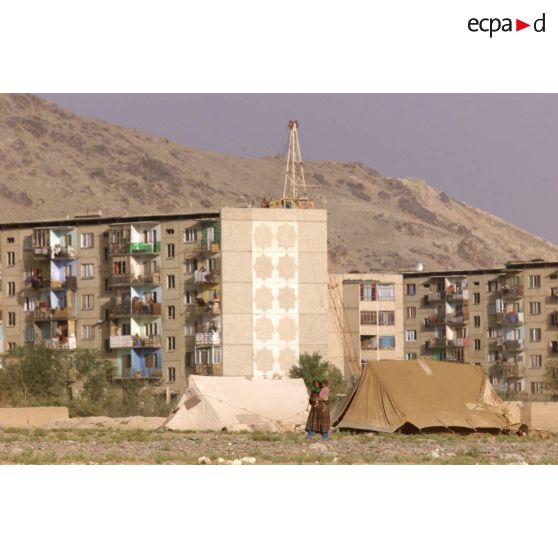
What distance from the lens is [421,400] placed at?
43469 mm

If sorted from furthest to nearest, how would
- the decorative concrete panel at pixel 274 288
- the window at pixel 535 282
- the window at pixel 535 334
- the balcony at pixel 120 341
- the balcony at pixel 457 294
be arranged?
the balcony at pixel 457 294
the window at pixel 535 334
the window at pixel 535 282
the balcony at pixel 120 341
the decorative concrete panel at pixel 274 288

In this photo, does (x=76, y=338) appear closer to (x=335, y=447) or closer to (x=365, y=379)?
(x=365, y=379)

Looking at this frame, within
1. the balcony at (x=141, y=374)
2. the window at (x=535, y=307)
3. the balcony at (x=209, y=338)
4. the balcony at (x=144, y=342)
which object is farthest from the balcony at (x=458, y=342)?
the balcony at (x=141, y=374)

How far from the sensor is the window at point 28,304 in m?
116

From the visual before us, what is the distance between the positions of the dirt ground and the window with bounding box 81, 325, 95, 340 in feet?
229

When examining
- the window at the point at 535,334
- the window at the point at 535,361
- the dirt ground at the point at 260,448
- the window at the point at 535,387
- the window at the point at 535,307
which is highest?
the window at the point at 535,307

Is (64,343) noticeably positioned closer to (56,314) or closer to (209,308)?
(56,314)

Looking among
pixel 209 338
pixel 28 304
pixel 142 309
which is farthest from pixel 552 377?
pixel 28 304

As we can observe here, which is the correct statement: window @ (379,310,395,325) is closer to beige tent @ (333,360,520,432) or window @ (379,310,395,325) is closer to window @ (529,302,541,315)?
window @ (529,302,541,315)

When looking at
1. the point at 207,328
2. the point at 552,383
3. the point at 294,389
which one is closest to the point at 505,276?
the point at 552,383

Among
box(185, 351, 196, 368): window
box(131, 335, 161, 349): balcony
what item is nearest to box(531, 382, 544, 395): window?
box(185, 351, 196, 368): window

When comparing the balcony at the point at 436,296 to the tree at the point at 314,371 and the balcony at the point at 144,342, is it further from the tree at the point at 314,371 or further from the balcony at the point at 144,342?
the balcony at the point at 144,342

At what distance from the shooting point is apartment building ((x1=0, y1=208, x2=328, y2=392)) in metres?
112

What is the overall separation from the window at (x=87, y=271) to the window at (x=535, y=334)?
44.3m
